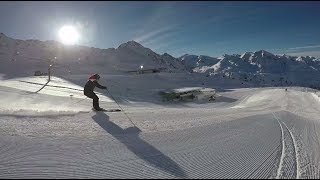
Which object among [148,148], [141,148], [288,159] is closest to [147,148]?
[148,148]

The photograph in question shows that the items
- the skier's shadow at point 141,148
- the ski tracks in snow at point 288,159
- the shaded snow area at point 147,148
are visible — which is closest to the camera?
the shaded snow area at point 147,148

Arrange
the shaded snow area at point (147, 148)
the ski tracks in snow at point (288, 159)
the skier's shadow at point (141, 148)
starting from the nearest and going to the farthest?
1. the shaded snow area at point (147, 148)
2. the skier's shadow at point (141, 148)
3. the ski tracks in snow at point (288, 159)

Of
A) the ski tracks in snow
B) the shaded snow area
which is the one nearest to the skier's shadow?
the shaded snow area

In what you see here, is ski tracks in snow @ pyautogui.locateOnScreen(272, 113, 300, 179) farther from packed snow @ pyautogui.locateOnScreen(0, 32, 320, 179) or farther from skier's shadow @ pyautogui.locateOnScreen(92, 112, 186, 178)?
skier's shadow @ pyautogui.locateOnScreen(92, 112, 186, 178)

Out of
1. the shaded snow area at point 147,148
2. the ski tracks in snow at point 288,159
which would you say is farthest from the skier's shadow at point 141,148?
the ski tracks in snow at point 288,159

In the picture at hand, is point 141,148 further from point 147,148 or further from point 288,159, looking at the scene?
point 288,159

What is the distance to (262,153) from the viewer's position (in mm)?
9344

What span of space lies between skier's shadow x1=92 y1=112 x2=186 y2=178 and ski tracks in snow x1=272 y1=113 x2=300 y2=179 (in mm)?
2264

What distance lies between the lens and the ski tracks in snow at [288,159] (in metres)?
7.61

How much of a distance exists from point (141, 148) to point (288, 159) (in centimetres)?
382

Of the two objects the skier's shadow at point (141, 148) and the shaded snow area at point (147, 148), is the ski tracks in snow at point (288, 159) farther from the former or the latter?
the skier's shadow at point (141, 148)

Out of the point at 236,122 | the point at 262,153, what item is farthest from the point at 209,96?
the point at 262,153

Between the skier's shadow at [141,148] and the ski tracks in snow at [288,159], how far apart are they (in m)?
2.26

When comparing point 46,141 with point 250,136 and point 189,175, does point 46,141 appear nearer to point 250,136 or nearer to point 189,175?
point 189,175
